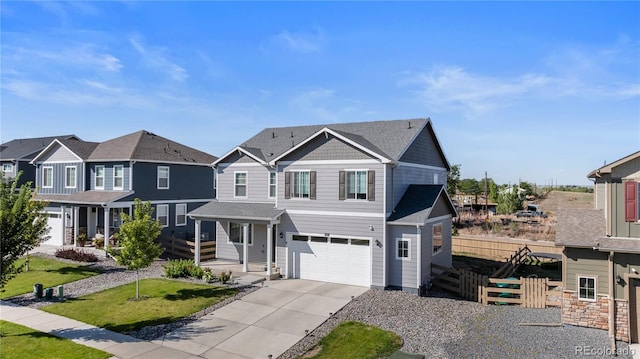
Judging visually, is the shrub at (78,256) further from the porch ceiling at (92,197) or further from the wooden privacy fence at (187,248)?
the wooden privacy fence at (187,248)

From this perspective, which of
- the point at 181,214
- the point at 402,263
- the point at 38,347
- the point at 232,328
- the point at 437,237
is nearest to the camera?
the point at 38,347

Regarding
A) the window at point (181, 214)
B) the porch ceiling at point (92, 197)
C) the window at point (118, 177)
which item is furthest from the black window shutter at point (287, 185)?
the window at point (118, 177)

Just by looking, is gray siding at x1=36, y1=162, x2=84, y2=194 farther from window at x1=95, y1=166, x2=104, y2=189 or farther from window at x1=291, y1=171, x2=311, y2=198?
window at x1=291, y1=171, x2=311, y2=198

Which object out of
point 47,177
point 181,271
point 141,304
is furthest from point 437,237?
point 47,177

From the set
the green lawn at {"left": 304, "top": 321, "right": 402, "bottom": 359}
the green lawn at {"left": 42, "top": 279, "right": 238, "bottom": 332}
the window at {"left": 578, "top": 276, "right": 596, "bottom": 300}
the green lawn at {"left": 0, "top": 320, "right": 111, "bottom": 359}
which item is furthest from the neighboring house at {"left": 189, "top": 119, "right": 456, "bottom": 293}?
the green lawn at {"left": 0, "top": 320, "right": 111, "bottom": 359}

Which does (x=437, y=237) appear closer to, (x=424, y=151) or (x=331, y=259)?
(x=424, y=151)
